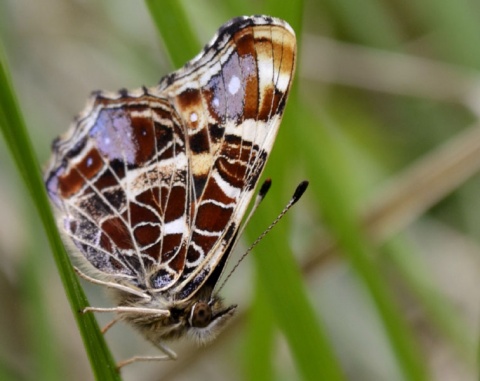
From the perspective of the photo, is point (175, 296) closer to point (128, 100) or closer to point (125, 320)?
point (125, 320)

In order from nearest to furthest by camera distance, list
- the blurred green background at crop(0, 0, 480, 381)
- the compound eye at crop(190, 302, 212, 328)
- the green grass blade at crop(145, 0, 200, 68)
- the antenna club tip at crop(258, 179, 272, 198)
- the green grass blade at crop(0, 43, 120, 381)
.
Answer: the green grass blade at crop(0, 43, 120, 381)
the green grass blade at crop(145, 0, 200, 68)
the antenna club tip at crop(258, 179, 272, 198)
the compound eye at crop(190, 302, 212, 328)
the blurred green background at crop(0, 0, 480, 381)

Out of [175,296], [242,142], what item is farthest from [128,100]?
[175,296]

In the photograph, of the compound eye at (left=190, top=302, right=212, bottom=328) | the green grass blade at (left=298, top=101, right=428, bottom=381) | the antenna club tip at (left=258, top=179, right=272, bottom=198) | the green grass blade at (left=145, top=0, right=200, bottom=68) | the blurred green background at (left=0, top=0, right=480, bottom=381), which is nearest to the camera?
the green grass blade at (left=145, top=0, right=200, bottom=68)

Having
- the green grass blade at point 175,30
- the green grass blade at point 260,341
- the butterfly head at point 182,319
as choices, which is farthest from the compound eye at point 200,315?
the green grass blade at point 175,30

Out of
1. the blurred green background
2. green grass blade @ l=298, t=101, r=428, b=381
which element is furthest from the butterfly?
the blurred green background

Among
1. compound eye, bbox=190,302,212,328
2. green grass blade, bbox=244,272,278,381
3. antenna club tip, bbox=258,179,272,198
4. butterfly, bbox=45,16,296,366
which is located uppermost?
butterfly, bbox=45,16,296,366

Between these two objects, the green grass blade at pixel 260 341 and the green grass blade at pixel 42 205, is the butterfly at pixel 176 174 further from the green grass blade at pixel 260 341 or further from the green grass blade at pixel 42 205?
the green grass blade at pixel 42 205

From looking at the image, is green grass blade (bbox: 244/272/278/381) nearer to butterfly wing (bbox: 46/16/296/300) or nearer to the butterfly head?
the butterfly head
